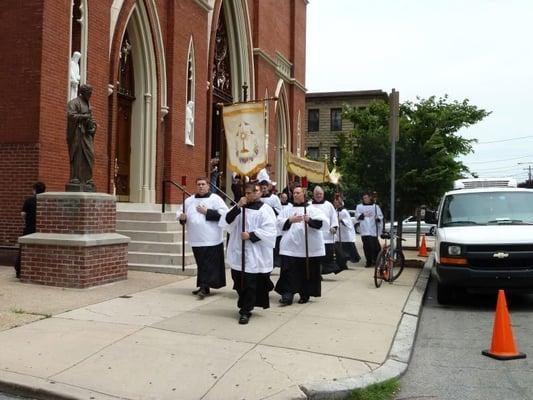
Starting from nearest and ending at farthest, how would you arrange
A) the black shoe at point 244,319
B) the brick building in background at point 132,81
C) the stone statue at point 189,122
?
the black shoe at point 244,319, the brick building in background at point 132,81, the stone statue at point 189,122

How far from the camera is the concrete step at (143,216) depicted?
42.3 ft

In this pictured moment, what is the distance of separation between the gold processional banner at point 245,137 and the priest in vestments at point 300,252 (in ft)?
3.77

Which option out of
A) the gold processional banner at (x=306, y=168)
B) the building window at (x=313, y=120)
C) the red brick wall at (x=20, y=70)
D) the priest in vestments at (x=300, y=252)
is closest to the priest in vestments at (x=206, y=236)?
the priest in vestments at (x=300, y=252)

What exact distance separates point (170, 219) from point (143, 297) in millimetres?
4148

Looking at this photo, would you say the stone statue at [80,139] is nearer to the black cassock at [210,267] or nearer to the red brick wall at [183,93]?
the black cassock at [210,267]

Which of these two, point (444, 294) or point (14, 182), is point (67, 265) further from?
point (444, 294)

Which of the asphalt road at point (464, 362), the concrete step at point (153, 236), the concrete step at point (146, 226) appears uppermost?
the concrete step at point (146, 226)

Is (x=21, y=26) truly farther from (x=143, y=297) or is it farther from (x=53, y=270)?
(x=143, y=297)

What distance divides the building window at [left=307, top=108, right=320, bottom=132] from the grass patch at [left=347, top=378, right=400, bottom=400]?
50.4 meters

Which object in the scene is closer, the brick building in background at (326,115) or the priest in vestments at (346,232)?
the priest in vestments at (346,232)

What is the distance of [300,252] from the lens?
9.19m

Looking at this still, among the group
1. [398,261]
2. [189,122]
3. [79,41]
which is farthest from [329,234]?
[189,122]

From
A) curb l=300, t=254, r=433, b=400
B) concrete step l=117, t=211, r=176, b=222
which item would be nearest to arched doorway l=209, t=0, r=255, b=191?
concrete step l=117, t=211, r=176, b=222

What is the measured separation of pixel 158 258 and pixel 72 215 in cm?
255
